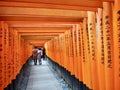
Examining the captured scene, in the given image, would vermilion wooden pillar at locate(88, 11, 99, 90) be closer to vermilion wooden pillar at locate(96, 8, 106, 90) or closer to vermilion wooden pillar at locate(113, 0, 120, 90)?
vermilion wooden pillar at locate(96, 8, 106, 90)

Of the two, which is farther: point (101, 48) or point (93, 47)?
point (93, 47)

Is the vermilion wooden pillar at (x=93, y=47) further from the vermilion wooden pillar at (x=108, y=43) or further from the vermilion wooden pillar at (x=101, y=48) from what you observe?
the vermilion wooden pillar at (x=108, y=43)

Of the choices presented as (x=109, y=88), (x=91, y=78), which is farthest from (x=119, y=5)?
(x=91, y=78)

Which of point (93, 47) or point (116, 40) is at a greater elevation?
point (116, 40)

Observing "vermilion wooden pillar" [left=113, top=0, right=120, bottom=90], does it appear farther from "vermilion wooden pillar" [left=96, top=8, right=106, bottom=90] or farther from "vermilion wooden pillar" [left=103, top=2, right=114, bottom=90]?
"vermilion wooden pillar" [left=96, top=8, right=106, bottom=90]

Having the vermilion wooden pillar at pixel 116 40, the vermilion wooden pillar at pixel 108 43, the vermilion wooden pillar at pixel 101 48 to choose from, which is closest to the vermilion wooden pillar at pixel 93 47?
the vermilion wooden pillar at pixel 101 48

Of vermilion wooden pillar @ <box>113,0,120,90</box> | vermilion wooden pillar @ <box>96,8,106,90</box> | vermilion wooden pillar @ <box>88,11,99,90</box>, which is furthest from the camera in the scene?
vermilion wooden pillar @ <box>88,11,99,90</box>

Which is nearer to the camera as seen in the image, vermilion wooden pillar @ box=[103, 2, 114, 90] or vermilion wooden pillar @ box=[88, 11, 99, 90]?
vermilion wooden pillar @ box=[103, 2, 114, 90]

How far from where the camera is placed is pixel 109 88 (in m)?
3.96

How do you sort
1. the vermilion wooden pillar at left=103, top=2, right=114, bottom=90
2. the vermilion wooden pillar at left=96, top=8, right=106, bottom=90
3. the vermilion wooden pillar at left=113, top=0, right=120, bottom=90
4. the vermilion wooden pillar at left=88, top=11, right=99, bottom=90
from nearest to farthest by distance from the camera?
the vermilion wooden pillar at left=113, top=0, right=120, bottom=90 → the vermilion wooden pillar at left=103, top=2, right=114, bottom=90 → the vermilion wooden pillar at left=96, top=8, right=106, bottom=90 → the vermilion wooden pillar at left=88, top=11, right=99, bottom=90

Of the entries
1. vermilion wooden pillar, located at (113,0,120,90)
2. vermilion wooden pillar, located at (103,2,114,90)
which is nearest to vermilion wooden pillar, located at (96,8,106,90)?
vermilion wooden pillar, located at (103,2,114,90)

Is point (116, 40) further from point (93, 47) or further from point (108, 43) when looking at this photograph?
point (93, 47)

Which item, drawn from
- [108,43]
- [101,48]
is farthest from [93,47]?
[108,43]

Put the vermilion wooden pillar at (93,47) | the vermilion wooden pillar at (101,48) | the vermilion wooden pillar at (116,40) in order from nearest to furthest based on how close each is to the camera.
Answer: the vermilion wooden pillar at (116,40), the vermilion wooden pillar at (101,48), the vermilion wooden pillar at (93,47)
